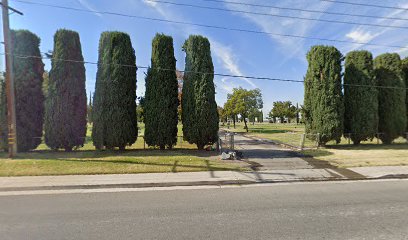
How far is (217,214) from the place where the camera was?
5.13m

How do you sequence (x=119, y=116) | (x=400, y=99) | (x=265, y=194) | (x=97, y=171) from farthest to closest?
(x=400, y=99) → (x=119, y=116) → (x=97, y=171) → (x=265, y=194)

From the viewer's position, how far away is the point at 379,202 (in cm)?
575

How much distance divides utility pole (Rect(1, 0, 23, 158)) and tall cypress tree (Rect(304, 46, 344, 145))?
51.2 feet

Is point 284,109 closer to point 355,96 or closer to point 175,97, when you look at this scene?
point 355,96

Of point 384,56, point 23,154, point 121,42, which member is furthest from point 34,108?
point 384,56

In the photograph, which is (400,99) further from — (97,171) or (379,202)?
(97,171)

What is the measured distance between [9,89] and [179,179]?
8.87 meters

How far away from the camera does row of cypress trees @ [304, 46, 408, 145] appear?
603 inches

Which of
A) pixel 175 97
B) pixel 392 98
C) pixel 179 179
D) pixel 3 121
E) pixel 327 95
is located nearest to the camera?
pixel 179 179

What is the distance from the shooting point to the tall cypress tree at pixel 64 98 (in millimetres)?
12898

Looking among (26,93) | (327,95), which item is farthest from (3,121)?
(327,95)

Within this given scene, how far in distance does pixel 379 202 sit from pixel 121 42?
40.7ft

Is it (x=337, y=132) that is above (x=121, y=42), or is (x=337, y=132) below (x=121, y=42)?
below

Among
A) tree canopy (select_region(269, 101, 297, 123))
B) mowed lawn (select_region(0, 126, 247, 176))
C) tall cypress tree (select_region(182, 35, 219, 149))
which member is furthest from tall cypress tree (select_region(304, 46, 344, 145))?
tree canopy (select_region(269, 101, 297, 123))
